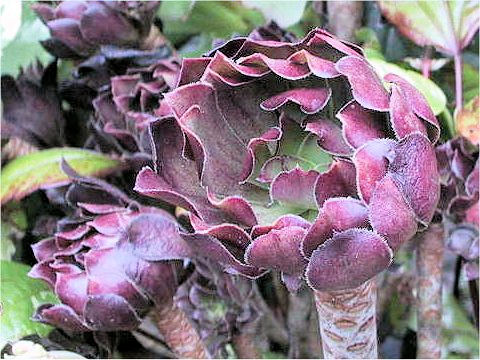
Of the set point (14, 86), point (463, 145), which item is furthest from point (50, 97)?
point (463, 145)

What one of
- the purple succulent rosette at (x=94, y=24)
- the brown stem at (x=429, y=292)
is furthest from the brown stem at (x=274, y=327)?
the purple succulent rosette at (x=94, y=24)

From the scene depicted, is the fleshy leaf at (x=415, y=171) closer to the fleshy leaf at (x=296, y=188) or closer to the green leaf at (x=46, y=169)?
the fleshy leaf at (x=296, y=188)

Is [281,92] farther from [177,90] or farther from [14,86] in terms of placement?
[14,86]

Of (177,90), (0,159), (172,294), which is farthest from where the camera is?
(0,159)

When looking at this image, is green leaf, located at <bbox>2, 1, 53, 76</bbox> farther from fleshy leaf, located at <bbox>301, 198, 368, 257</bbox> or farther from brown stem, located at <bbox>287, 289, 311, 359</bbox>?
fleshy leaf, located at <bbox>301, 198, 368, 257</bbox>

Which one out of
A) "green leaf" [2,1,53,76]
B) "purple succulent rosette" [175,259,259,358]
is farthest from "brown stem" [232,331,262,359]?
"green leaf" [2,1,53,76]
